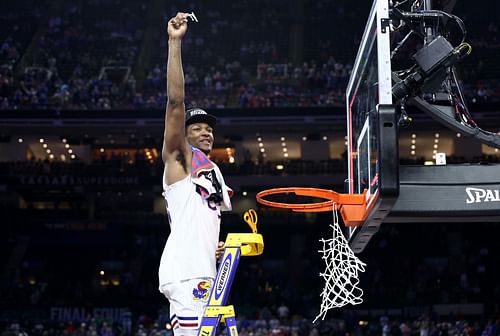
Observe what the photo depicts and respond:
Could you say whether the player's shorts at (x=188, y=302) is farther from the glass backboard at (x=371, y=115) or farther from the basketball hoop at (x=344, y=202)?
the basketball hoop at (x=344, y=202)

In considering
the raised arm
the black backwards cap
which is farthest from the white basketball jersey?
the black backwards cap

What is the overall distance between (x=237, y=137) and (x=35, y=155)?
28.6 feet

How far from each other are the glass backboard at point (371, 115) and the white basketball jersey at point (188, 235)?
5.33 feet

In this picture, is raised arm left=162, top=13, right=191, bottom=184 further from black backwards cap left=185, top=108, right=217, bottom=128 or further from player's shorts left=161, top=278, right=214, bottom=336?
player's shorts left=161, top=278, right=214, bottom=336

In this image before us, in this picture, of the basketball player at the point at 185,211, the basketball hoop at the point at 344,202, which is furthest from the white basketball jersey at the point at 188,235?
the basketball hoop at the point at 344,202

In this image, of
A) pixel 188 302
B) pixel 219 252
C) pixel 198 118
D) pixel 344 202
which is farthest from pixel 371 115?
pixel 188 302

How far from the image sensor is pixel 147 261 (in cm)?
2978

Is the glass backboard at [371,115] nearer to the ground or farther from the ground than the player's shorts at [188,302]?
farther from the ground

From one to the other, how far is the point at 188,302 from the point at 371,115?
109 inches

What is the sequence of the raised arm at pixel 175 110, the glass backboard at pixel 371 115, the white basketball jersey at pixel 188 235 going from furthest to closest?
the glass backboard at pixel 371 115, the white basketball jersey at pixel 188 235, the raised arm at pixel 175 110

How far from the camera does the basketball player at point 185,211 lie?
15.9 ft

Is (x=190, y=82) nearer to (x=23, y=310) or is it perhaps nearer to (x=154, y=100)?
(x=154, y=100)

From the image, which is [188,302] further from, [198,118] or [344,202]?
[344,202]

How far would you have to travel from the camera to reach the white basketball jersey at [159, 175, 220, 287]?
4.92m
